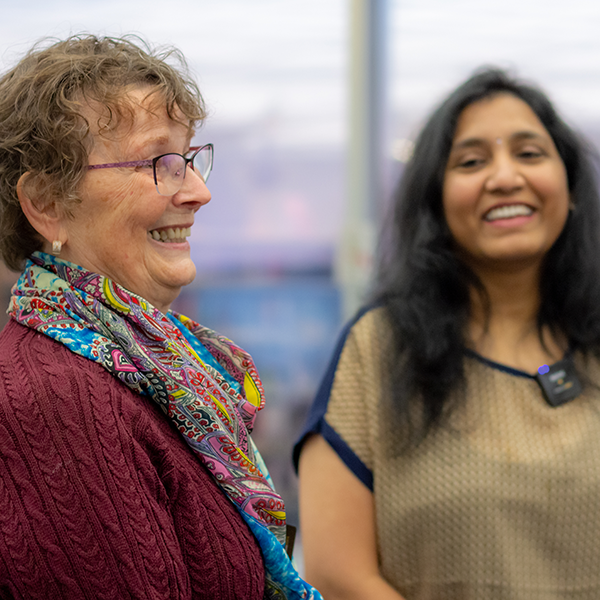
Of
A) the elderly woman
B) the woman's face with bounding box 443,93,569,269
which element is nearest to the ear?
the elderly woman

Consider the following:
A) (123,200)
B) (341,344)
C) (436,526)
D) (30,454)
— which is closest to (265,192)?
(341,344)

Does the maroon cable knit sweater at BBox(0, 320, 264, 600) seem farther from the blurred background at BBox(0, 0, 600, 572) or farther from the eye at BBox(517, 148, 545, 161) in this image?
the blurred background at BBox(0, 0, 600, 572)

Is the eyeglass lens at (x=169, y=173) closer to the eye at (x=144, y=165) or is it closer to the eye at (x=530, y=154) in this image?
the eye at (x=144, y=165)

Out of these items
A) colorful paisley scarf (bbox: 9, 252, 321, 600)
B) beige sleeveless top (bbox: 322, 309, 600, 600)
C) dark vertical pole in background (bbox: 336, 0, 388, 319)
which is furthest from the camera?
dark vertical pole in background (bbox: 336, 0, 388, 319)

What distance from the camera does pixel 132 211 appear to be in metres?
0.88

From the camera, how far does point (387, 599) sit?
1.35m

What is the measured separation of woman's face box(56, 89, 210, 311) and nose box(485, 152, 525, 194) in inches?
31.2

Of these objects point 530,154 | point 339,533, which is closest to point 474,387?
point 339,533

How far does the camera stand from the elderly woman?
74cm

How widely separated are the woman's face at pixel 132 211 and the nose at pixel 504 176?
31.2 inches

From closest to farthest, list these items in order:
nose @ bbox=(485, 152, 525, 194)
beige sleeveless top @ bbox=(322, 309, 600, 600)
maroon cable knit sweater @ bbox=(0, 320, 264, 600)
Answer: maroon cable knit sweater @ bbox=(0, 320, 264, 600) → beige sleeveless top @ bbox=(322, 309, 600, 600) → nose @ bbox=(485, 152, 525, 194)

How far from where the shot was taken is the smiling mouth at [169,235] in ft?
3.03

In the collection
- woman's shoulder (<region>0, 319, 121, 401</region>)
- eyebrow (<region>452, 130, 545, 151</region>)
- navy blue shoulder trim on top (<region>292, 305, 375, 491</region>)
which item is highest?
eyebrow (<region>452, 130, 545, 151</region>)

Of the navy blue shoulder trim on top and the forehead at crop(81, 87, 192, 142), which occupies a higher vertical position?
the forehead at crop(81, 87, 192, 142)
